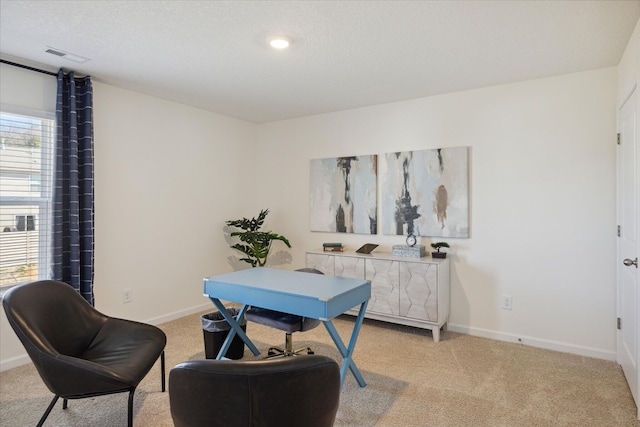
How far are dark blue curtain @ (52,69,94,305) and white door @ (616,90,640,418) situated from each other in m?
4.12

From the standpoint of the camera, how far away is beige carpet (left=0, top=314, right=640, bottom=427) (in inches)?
87.0

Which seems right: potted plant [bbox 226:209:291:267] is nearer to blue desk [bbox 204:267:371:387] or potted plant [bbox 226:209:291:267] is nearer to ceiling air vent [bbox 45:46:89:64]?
blue desk [bbox 204:267:371:387]

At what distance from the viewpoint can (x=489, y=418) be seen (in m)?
2.21

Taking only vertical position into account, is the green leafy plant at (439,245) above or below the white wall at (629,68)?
below

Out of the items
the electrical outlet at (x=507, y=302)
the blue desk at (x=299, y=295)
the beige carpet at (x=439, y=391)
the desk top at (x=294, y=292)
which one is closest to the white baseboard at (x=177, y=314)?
the beige carpet at (x=439, y=391)

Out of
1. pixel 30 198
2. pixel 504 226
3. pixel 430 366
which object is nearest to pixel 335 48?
pixel 504 226

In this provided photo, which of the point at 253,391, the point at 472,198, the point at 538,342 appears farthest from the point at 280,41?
the point at 538,342

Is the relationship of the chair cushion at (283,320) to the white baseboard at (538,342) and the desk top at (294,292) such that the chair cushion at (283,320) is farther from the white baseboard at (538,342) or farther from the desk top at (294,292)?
the white baseboard at (538,342)

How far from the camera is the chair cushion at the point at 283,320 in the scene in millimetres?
2594

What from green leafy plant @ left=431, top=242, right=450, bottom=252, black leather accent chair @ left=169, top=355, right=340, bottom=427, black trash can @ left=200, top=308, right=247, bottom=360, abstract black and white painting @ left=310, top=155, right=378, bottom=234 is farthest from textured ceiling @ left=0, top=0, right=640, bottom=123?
black trash can @ left=200, top=308, right=247, bottom=360

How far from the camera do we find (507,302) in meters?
3.47

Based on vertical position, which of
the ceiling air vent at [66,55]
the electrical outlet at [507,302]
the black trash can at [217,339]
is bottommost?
the black trash can at [217,339]

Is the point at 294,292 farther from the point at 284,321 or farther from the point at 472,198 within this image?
the point at 472,198

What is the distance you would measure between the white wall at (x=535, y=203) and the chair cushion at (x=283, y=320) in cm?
177
